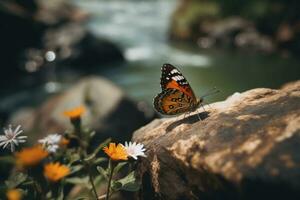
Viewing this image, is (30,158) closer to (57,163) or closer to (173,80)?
(57,163)

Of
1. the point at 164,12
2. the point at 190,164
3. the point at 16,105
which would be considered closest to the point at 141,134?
the point at 190,164

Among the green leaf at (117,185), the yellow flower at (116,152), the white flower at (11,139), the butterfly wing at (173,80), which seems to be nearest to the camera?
the yellow flower at (116,152)

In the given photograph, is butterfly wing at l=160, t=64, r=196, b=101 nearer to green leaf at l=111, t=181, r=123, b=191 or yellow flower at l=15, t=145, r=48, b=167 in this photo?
green leaf at l=111, t=181, r=123, b=191

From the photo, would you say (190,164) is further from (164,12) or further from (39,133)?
(164,12)

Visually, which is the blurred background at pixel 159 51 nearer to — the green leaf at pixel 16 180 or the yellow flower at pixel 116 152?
the green leaf at pixel 16 180

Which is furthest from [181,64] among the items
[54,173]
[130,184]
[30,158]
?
[30,158]

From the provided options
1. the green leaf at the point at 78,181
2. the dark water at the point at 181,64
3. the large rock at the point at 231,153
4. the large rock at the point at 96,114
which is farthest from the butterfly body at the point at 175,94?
the dark water at the point at 181,64
